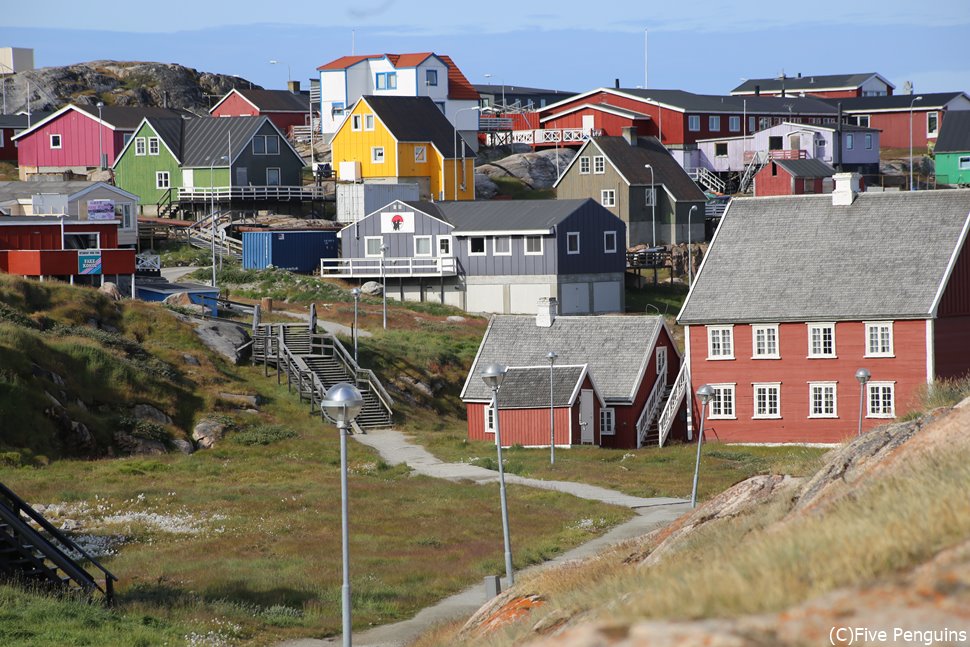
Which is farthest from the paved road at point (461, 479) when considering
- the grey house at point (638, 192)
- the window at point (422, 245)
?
the grey house at point (638, 192)

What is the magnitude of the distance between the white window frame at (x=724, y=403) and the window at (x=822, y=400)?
2856 millimetres

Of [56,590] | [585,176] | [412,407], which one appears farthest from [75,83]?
[56,590]

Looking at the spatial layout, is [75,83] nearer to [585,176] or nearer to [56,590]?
[585,176]

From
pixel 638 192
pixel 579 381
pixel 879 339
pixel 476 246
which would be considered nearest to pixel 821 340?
pixel 879 339

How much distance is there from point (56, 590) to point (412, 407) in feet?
105

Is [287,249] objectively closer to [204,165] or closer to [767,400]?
[204,165]

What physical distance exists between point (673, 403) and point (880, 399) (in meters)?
7.98

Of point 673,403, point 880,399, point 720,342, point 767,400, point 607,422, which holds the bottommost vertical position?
point 607,422

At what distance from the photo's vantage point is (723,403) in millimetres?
49000

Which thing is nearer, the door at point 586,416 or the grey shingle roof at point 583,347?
the door at point 586,416

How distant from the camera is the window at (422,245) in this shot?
245 feet

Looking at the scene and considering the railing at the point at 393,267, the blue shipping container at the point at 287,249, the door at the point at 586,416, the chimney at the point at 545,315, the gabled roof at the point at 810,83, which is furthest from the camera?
the gabled roof at the point at 810,83

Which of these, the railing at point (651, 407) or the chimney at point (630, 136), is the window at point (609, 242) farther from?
the railing at point (651, 407)

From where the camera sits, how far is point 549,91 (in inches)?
5743
